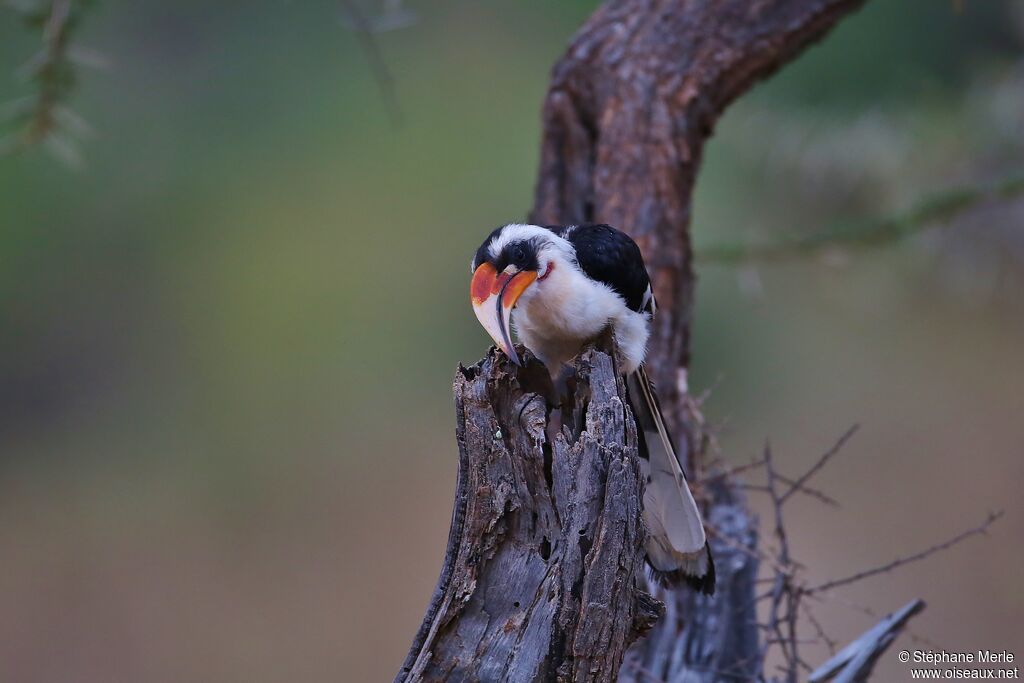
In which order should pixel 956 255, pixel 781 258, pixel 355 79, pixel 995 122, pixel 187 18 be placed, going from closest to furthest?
1. pixel 781 258
2. pixel 995 122
3. pixel 956 255
4. pixel 187 18
5. pixel 355 79

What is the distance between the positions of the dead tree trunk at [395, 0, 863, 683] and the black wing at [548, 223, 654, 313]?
0.38 metres

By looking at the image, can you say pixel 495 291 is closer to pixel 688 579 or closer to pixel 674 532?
pixel 674 532

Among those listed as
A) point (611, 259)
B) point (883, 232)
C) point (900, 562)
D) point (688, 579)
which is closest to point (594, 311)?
point (611, 259)

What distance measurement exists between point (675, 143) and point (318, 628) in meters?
6.95

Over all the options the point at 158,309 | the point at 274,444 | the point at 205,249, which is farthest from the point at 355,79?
the point at 274,444

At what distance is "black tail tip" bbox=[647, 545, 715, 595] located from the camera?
2211 millimetres

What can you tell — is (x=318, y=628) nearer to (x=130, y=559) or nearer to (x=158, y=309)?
(x=130, y=559)

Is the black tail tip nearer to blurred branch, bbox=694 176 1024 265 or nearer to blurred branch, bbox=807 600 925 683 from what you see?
blurred branch, bbox=807 600 925 683

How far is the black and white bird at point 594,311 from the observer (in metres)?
2.20

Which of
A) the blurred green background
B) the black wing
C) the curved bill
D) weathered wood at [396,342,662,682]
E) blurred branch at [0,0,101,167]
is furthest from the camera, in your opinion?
the blurred green background

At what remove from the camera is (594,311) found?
88.1 inches

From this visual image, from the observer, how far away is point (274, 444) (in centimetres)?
948

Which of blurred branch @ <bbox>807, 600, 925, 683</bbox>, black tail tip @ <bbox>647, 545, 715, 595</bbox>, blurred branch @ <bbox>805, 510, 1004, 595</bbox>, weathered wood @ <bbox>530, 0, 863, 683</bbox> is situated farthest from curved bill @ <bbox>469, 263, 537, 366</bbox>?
blurred branch @ <bbox>807, 600, 925, 683</bbox>

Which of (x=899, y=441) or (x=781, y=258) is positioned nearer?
(x=781, y=258)
